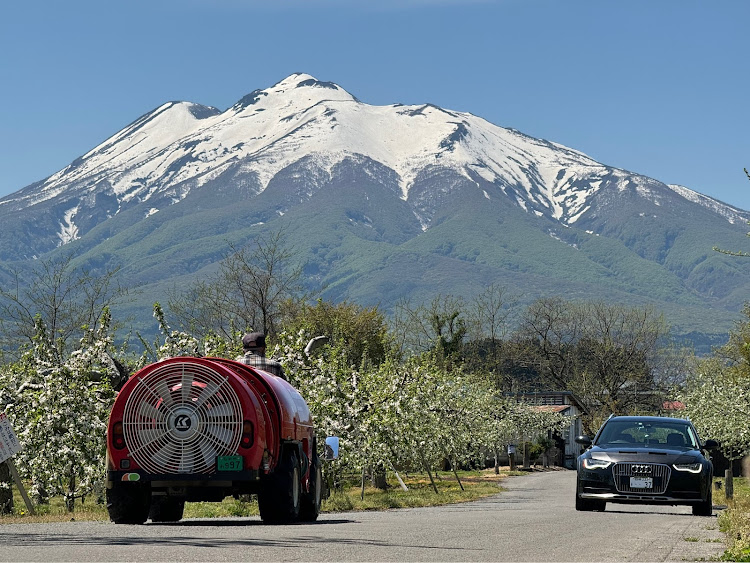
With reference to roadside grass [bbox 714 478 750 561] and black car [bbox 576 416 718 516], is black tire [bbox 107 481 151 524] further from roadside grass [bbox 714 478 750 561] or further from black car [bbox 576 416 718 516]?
black car [bbox 576 416 718 516]

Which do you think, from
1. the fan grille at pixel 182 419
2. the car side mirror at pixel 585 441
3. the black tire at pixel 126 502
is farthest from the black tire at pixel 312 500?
the car side mirror at pixel 585 441

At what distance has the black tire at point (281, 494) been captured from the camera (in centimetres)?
1514

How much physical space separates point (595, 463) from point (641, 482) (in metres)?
0.77

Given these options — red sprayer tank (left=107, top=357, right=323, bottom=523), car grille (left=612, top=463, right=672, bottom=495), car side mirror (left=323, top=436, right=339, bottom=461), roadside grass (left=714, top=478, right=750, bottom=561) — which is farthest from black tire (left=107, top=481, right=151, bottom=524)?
car grille (left=612, top=463, right=672, bottom=495)

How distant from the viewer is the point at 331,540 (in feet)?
41.1

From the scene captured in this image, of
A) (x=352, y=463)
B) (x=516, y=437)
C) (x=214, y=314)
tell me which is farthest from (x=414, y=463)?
(x=516, y=437)

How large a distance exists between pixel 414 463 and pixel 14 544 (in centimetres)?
2938

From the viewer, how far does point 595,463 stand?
2025 cm

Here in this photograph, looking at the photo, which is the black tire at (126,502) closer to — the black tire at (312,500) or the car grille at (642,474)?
the black tire at (312,500)

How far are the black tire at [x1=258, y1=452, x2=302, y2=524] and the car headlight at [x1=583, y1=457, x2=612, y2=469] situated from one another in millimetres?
6448

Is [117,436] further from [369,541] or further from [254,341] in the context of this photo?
[369,541]

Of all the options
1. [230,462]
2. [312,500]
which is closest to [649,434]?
[312,500]

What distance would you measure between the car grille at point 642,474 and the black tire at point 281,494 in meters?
6.60

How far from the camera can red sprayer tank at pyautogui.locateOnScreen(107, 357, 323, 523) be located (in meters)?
14.8
